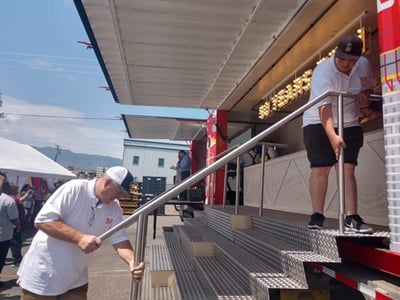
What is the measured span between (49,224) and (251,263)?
1.68 meters

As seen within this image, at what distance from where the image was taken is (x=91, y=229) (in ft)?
8.39

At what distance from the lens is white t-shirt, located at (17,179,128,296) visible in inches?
94.3

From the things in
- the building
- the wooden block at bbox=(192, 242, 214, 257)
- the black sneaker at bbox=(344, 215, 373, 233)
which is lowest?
the wooden block at bbox=(192, 242, 214, 257)

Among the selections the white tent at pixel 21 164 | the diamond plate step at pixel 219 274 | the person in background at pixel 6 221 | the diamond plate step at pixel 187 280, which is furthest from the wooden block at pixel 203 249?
the white tent at pixel 21 164

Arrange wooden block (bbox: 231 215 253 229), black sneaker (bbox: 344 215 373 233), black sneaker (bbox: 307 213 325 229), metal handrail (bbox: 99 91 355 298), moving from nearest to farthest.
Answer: metal handrail (bbox: 99 91 355 298), black sneaker (bbox: 344 215 373 233), black sneaker (bbox: 307 213 325 229), wooden block (bbox: 231 215 253 229)

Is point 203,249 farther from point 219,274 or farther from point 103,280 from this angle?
point 103,280

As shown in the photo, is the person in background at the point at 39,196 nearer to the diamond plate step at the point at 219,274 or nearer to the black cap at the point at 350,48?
the diamond plate step at the point at 219,274

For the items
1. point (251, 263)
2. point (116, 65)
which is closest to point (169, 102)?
point (116, 65)

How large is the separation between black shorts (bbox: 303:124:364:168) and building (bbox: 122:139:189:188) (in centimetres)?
3119

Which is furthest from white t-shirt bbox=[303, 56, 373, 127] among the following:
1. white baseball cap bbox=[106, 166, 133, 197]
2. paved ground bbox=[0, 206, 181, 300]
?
paved ground bbox=[0, 206, 181, 300]

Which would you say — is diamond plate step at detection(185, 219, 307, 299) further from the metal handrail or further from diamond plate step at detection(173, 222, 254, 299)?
the metal handrail

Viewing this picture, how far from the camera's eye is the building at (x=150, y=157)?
114ft

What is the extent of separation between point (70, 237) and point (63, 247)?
187 millimetres

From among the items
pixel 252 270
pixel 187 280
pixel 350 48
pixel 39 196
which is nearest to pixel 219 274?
pixel 187 280
